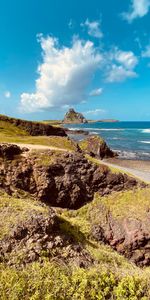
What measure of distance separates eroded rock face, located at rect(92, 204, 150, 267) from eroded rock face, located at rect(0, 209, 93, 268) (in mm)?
3435

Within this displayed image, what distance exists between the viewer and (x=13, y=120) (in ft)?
190

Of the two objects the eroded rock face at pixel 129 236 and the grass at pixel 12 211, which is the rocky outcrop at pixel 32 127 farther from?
the grass at pixel 12 211

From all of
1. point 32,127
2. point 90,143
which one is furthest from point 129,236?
point 32,127

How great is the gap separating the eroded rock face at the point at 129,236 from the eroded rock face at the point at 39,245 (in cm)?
343

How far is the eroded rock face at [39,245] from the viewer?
873 centimetres

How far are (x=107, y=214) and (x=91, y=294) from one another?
678cm

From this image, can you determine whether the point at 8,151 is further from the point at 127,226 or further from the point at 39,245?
the point at 39,245

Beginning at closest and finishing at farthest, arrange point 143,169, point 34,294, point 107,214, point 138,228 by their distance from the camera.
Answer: point 34,294
point 138,228
point 107,214
point 143,169

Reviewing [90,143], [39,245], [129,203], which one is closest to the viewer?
[39,245]

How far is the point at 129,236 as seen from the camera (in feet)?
43.9

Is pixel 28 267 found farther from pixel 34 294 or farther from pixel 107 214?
pixel 107 214

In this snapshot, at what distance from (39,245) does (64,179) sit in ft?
26.1

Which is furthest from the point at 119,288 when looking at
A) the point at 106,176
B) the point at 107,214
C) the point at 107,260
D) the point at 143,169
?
the point at 143,169

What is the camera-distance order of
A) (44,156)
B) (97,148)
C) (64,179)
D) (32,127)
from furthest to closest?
(32,127) → (97,148) → (44,156) → (64,179)
